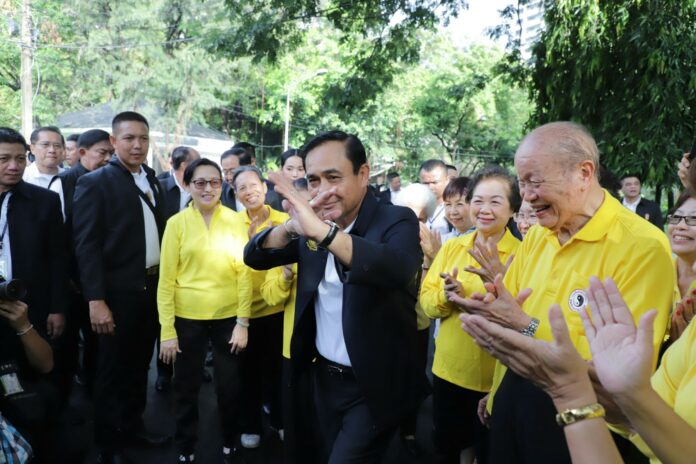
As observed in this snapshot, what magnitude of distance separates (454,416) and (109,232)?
7.99 feet

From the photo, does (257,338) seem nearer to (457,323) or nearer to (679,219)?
(457,323)

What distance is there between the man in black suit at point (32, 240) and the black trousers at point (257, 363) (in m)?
1.25

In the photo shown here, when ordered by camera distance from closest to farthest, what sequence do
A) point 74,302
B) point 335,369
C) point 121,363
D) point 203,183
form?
point 335,369 → point 121,363 → point 203,183 → point 74,302

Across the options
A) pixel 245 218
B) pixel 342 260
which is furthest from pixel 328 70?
pixel 342 260

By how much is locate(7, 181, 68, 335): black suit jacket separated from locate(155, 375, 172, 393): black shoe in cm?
182

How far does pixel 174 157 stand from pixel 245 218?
2.25m

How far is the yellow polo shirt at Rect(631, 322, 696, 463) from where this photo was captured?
1.34 metres

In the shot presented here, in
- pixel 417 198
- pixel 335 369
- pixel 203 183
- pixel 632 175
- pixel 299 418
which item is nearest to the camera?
pixel 335 369

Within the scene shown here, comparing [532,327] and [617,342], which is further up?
[617,342]

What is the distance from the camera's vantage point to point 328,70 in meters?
27.6

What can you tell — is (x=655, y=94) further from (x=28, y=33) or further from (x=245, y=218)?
(x=28, y=33)

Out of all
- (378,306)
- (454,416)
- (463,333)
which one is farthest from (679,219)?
(378,306)

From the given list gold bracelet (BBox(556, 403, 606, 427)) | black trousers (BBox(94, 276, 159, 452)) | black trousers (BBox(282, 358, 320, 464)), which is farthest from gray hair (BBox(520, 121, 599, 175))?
black trousers (BBox(94, 276, 159, 452))

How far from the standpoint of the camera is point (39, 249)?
11.5ft
